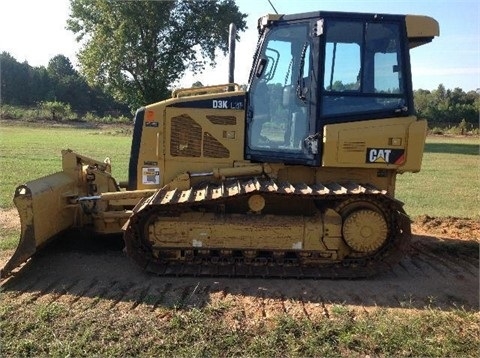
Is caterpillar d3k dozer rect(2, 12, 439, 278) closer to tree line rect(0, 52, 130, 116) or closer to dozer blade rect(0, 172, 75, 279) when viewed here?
dozer blade rect(0, 172, 75, 279)

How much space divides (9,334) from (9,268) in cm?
155

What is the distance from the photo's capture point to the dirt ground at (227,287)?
17.4 ft

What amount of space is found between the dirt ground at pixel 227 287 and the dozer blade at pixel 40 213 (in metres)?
0.32

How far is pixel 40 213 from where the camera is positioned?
621 cm

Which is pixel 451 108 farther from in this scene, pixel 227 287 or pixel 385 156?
pixel 227 287

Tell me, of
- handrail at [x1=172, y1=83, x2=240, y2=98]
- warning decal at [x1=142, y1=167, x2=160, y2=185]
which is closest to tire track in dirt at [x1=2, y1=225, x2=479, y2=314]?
warning decal at [x1=142, y1=167, x2=160, y2=185]

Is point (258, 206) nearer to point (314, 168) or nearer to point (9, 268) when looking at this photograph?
point (314, 168)

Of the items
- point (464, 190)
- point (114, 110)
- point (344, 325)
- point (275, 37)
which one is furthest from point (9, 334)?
point (114, 110)

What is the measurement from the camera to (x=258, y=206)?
20.6 ft

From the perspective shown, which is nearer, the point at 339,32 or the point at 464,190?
the point at 339,32

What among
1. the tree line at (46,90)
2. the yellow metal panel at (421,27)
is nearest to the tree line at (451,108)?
the tree line at (46,90)

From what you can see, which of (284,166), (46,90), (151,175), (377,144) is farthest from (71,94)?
(377,144)

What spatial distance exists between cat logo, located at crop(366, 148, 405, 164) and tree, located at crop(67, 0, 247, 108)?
30.0m

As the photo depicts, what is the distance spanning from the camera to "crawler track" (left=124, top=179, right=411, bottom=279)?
604 cm
